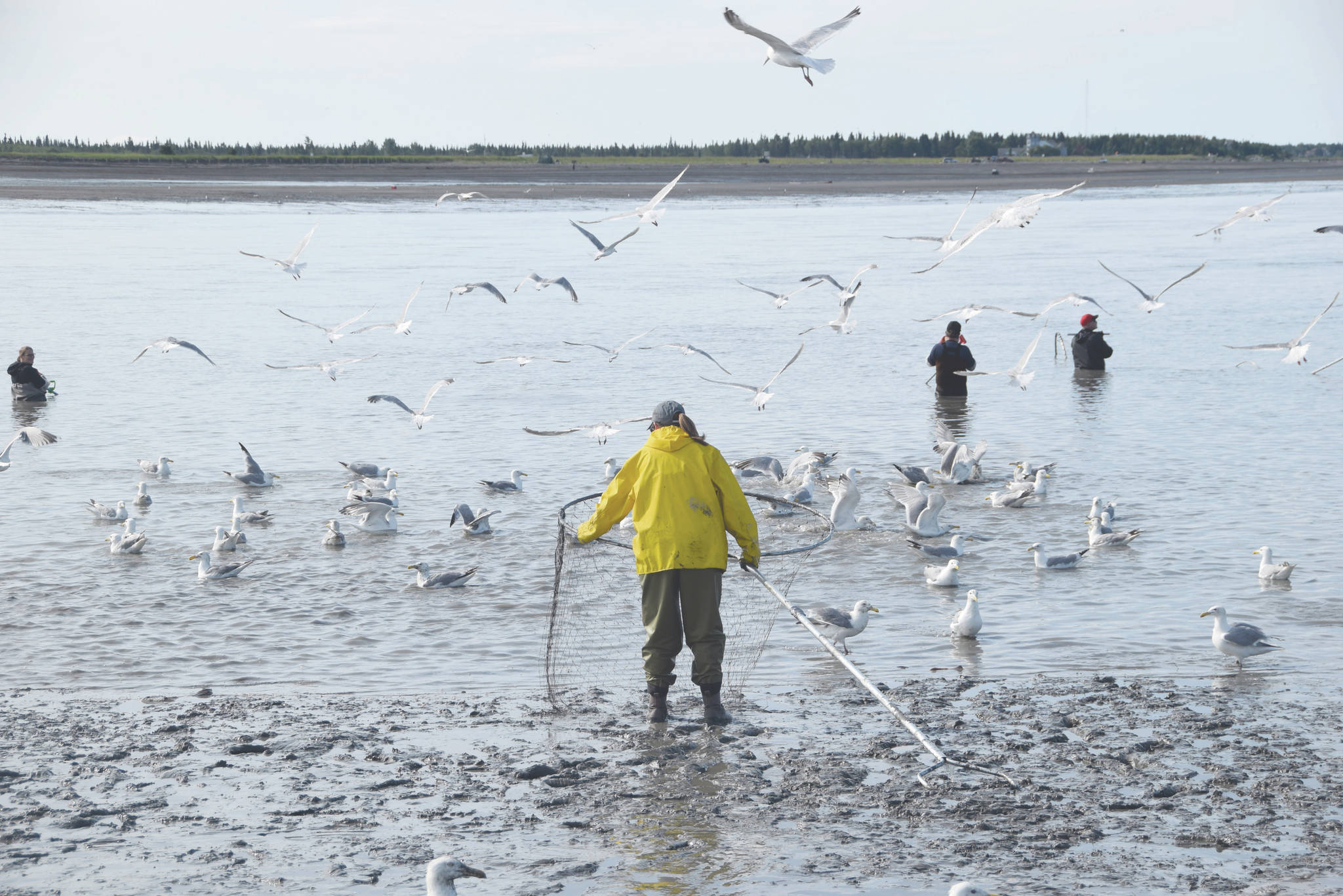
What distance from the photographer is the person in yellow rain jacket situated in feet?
27.0

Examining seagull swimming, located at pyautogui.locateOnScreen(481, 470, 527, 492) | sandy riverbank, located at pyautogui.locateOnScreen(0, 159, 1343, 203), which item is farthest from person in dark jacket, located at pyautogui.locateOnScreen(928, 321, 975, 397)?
sandy riverbank, located at pyautogui.locateOnScreen(0, 159, 1343, 203)

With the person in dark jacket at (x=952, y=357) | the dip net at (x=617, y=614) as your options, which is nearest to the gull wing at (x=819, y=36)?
the dip net at (x=617, y=614)

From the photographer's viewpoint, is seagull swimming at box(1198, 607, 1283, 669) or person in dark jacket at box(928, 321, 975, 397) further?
person in dark jacket at box(928, 321, 975, 397)

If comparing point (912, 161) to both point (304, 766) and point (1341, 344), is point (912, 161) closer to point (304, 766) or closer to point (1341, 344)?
point (1341, 344)

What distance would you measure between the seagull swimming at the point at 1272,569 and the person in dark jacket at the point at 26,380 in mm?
17416

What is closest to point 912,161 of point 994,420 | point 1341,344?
point 1341,344

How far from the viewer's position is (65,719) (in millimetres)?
8586

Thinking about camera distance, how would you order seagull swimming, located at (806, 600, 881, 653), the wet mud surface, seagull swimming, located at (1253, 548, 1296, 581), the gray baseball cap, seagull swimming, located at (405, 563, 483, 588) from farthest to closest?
seagull swimming, located at (405, 563, 483, 588) < seagull swimming, located at (1253, 548, 1296, 581) < seagull swimming, located at (806, 600, 881, 653) < the gray baseball cap < the wet mud surface

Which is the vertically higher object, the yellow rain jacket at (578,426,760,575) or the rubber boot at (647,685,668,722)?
the yellow rain jacket at (578,426,760,575)

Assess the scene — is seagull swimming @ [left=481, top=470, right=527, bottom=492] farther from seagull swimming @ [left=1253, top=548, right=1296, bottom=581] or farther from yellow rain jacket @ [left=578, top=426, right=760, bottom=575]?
seagull swimming @ [left=1253, top=548, right=1296, bottom=581]

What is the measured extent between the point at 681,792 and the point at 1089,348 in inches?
706

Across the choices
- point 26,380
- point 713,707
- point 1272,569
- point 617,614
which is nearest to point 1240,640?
point 1272,569

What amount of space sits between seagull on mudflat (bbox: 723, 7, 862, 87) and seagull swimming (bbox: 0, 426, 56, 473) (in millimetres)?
11233

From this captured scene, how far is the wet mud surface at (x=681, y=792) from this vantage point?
649cm
